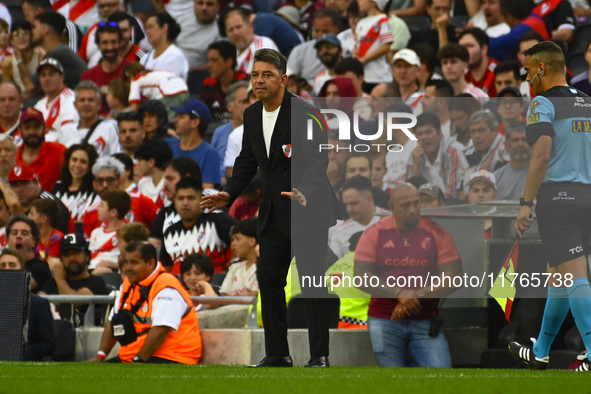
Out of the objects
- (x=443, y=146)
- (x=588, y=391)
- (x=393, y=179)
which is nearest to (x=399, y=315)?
(x=393, y=179)

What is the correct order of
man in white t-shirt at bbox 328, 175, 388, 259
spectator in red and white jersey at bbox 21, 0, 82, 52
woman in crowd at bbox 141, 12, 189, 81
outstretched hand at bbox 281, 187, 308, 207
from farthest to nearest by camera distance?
spectator in red and white jersey at bbox 21, 0, 82, 52, woman in crowd at bbox 141, 12, 189, 81, man in white t-shirt at bbox 328, 175, 388, 259, outstretched hand at bbox 281, 187, 308, 207

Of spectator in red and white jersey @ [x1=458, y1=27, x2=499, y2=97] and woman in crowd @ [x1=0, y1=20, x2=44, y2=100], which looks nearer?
spectator in red and white jersey @ [x1=458, y1=27, x2=499, y2=97]

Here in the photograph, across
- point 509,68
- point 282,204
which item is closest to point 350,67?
point 509,68

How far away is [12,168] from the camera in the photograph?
36.8ft

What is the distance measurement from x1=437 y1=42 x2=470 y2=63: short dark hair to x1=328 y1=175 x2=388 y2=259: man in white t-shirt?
132 inches

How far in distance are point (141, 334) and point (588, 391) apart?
159 inches

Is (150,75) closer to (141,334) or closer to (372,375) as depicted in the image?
(141,334)

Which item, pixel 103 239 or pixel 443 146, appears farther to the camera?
pixel 103 239

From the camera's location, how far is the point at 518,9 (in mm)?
11953

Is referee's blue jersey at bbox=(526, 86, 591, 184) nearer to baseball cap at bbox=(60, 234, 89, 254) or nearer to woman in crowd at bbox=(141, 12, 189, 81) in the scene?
baseball cap at bbox=(60, 234, 89, 254)

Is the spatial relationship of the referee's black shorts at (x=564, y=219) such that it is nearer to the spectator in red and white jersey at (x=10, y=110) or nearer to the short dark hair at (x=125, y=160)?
the short dark hair at (x=125, y=160)

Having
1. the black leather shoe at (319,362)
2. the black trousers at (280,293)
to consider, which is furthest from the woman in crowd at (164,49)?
the black leather shoe at (319,362)

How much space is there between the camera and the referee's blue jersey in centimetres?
590

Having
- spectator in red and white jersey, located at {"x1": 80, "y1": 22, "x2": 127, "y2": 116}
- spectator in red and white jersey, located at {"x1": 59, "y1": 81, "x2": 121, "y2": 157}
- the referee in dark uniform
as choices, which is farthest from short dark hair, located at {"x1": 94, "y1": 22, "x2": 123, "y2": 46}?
the referee in dark uniform
